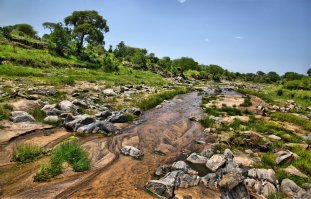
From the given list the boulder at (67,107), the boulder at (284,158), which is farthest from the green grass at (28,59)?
the boulder at (284,158)

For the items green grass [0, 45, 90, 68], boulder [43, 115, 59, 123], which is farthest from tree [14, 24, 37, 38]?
boulder [43, 115, 59, 123]

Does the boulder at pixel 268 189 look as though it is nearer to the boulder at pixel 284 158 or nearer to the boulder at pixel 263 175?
the boulder at pixel 263 175

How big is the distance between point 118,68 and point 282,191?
5561cm

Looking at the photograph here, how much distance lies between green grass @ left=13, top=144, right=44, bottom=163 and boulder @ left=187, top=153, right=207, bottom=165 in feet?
26.0

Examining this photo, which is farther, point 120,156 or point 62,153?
point 120,156

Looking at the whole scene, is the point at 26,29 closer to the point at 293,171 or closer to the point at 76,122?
the point at 76,122

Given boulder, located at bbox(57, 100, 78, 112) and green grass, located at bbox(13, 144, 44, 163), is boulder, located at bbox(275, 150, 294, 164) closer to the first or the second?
green grass, located at bbox(13, 144, 44, 163)

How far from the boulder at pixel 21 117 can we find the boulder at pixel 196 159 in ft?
36.9

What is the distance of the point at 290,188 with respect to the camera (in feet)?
33.6

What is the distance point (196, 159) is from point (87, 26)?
5703 centimetres

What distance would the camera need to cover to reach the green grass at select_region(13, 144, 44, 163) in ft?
35.0

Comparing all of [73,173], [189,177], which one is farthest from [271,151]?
[73,173]

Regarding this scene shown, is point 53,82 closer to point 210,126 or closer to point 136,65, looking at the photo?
point 210,126

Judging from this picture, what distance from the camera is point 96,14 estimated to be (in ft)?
222
